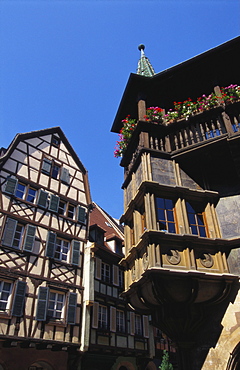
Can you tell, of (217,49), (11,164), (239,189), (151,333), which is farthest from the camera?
(151,333)

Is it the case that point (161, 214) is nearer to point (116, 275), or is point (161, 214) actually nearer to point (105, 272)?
point (105, 272)

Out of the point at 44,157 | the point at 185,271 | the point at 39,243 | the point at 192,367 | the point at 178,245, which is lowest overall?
the point at 192,367

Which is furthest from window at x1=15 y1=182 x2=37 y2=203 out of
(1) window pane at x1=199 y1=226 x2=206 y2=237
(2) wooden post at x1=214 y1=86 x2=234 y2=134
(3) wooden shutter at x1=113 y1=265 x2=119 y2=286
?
(2) wooden post at x1=214 y1=86 x2=234 y2=134

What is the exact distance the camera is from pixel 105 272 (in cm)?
1602

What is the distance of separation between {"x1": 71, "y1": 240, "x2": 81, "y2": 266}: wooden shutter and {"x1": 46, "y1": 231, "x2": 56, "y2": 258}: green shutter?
117 centimetres

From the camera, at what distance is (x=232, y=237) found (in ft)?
23.1

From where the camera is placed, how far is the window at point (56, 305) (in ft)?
39.8

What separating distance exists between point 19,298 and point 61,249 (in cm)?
323

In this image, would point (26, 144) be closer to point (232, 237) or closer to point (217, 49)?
point (217, 49)

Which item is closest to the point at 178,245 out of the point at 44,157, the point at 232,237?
the point at 232,237

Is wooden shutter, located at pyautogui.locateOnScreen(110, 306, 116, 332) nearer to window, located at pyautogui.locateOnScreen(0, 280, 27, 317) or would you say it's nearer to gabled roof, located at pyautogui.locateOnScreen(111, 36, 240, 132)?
window, located at pyautogui.locateOnScreen(0, 280, 27, 317)

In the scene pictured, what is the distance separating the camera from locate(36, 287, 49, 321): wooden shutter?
37.8 feet

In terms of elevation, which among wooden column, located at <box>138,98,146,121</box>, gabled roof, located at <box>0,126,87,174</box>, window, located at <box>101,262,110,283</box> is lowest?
window, located at <box>101,262,110,283</box>

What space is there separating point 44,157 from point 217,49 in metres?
10.4
